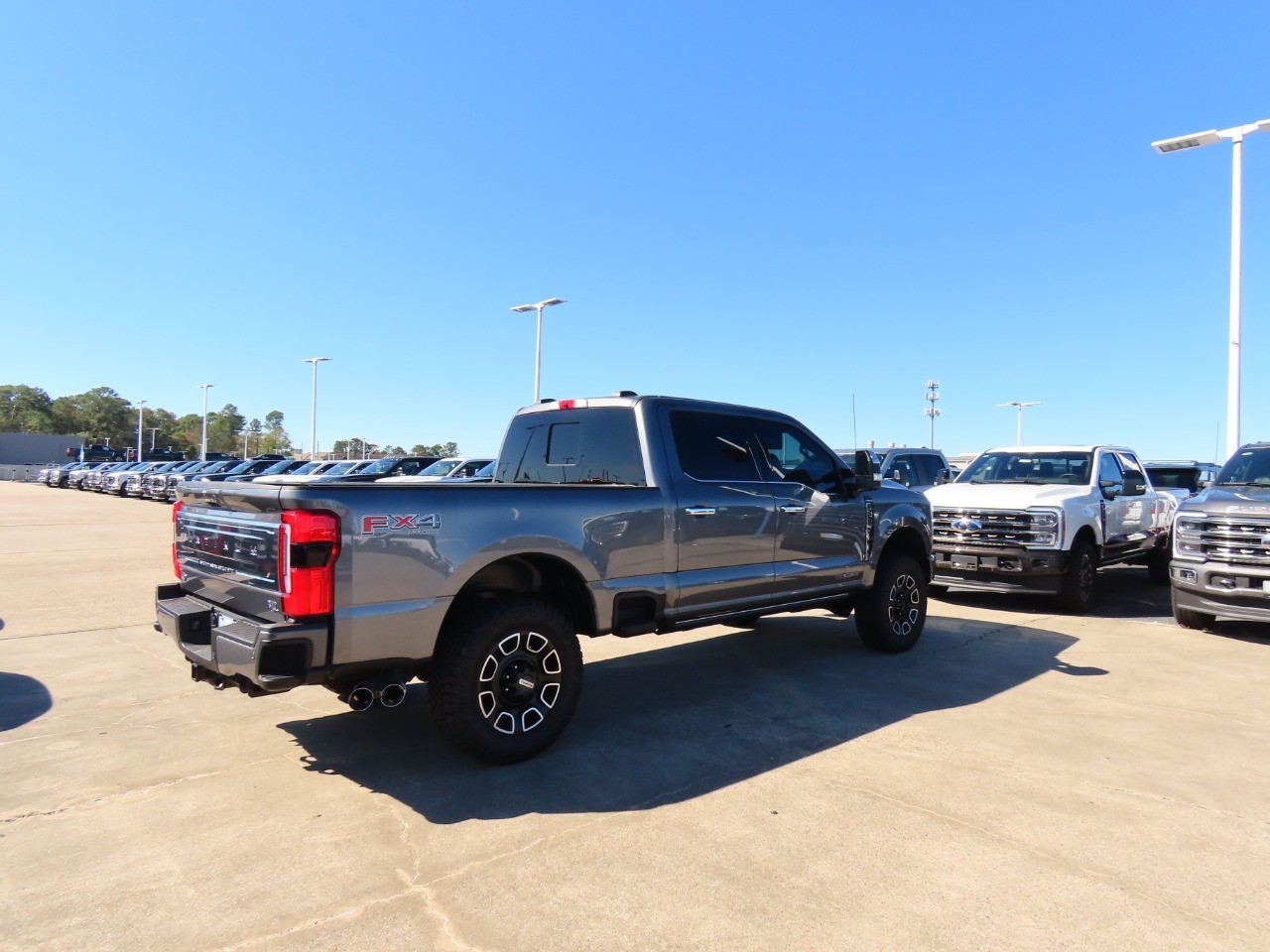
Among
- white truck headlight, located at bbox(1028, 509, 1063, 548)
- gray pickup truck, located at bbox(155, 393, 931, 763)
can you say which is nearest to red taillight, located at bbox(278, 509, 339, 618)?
gray pickup truck, located at bbox(155, 393, 931, 763)

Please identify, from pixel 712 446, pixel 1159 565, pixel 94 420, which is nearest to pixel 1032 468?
pixel 1159 565

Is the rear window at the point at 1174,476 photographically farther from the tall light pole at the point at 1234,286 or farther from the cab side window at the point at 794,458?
the cab side window at the point at 794,458

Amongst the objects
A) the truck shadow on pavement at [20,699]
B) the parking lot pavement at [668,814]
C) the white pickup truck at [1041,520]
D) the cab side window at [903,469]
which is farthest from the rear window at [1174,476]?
the truck shadow on pavement at [20,699]

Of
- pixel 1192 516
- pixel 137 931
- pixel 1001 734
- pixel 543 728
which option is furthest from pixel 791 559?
pixel 1192 516

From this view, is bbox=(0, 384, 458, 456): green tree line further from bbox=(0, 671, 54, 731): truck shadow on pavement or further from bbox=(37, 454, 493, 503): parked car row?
bbox=(0, 671, 54, 731): truck shadow on pavement

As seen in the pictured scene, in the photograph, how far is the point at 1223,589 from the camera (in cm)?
785

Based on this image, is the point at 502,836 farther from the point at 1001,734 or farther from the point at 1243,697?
the point at 1243,697

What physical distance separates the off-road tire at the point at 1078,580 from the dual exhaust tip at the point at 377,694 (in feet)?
26.6

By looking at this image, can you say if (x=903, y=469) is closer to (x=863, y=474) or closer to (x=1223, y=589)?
(x=1223, y=589)

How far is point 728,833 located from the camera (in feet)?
11.7

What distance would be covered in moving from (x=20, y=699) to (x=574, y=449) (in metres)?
4.22

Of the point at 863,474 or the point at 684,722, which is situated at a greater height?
the point at 863,474

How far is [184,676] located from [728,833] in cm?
474

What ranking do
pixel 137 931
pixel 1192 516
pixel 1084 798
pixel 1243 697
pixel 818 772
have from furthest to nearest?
pixel 1192 516, pixel 1243 697, pixel 818 772, pixel 1084 798, pixel 137 931
